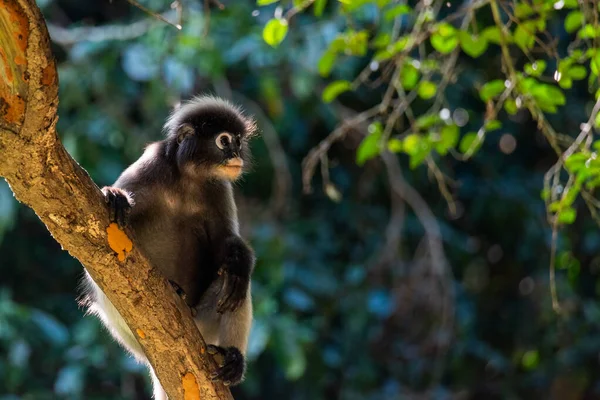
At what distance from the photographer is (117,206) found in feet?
9.26

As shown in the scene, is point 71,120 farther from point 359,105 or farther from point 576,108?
point 576,108

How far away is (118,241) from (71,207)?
0.21m

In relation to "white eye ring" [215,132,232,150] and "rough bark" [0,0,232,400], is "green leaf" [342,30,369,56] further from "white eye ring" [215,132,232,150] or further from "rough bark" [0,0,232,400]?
"rough bark" [0,0,232,400]

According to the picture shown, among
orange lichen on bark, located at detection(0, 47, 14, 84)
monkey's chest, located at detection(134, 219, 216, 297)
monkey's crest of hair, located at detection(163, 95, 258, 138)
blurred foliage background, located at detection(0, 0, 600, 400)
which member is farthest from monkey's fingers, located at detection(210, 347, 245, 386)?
blurred foliage background, located at detection(0, 0, 600, 400)

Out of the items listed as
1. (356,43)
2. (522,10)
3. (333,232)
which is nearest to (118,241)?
(356,43)

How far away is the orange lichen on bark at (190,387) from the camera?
309cm

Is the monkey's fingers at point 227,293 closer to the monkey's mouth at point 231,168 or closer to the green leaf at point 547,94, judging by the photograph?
the monkey's mouth at point 231,168

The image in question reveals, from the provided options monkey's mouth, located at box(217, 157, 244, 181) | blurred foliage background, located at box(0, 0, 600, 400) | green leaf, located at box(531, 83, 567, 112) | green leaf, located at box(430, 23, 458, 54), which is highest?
green leaf, located at box(430, 23, 458, 54)

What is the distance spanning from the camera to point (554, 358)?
7488 millimetres

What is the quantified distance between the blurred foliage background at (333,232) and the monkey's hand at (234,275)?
1.89 m

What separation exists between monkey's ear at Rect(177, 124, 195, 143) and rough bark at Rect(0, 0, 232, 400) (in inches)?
40.9

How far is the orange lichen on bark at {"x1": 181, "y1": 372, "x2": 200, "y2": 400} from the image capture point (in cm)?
309

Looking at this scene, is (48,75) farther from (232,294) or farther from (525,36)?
(525,36)

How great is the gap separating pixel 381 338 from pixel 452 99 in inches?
94.2
